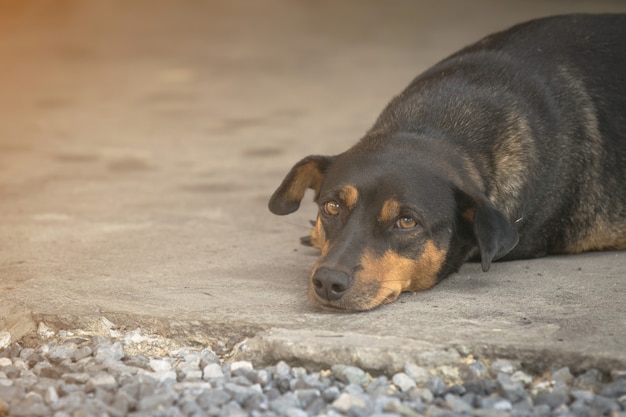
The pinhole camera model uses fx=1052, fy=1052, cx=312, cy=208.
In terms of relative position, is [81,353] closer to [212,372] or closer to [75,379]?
[75,379]

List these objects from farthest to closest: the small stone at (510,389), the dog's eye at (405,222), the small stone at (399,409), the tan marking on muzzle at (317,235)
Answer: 1. the tan marking on muzzle at (317,235)
2. the dog's eye at (405,222)
3. the small stone at (510,389)
4. the small stone at (399,409)

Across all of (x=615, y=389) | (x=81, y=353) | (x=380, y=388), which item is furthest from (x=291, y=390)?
(x=615, y=389)

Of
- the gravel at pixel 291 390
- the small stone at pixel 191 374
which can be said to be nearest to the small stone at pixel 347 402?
the gravel at pixel 291 390

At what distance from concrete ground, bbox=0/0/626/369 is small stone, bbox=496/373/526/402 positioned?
0.50 ft

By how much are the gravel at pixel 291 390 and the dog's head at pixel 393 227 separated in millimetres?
465

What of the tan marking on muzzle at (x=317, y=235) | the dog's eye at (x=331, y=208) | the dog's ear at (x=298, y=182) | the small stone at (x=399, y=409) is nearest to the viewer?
the small stone at (x=399, y=409)

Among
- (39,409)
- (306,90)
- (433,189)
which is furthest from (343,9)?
(39,409)

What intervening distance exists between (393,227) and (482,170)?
0.63 m

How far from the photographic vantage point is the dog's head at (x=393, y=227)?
4191 mm

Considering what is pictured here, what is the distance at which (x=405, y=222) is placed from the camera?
430 cm

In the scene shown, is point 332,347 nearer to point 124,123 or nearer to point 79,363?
point 79,363

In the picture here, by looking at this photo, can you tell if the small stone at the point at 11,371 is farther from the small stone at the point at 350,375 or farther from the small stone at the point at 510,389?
the small stone at the point at 510,389

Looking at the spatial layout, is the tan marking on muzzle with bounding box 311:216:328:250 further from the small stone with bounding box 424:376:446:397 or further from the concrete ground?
the small stone with bounding box 424:376:446:397

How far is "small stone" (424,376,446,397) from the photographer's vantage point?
12.1 feet
